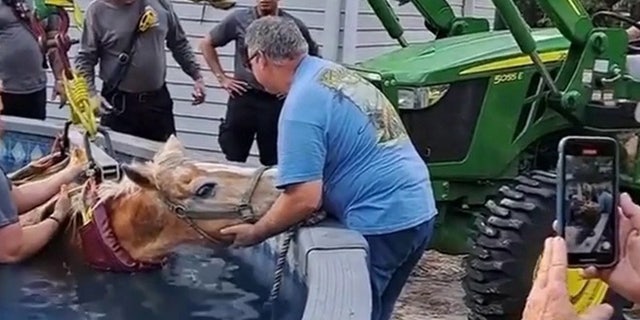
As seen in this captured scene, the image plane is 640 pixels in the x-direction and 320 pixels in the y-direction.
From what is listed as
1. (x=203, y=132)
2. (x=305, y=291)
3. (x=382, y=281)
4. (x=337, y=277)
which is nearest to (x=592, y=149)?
(x=337, y=277)

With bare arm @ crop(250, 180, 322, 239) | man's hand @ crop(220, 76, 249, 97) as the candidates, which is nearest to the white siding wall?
man's hand @ crop(220, 76, 249, 97)

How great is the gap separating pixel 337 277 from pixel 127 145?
103 inches

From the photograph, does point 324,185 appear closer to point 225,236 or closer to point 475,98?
point 225,236

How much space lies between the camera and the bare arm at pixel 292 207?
12.2ft

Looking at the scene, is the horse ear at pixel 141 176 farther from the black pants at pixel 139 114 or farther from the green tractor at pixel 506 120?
the black pants at pixel 139 114

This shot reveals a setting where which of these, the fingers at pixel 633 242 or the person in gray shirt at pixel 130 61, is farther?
the person in gray shirt at pixel 130 61

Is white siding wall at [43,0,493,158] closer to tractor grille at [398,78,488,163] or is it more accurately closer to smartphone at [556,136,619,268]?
tractor grille at [398,78,488,163]

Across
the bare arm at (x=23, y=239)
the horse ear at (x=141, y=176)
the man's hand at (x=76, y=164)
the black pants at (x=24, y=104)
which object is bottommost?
the black pants at (x=24, y=104)

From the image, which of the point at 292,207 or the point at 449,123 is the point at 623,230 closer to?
the point at 292,207

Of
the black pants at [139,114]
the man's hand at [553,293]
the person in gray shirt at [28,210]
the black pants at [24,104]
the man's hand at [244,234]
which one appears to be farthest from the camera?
the black pants at [24,104]

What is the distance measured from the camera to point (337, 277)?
3182 mm

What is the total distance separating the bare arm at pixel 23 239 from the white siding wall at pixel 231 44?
16.5 feet

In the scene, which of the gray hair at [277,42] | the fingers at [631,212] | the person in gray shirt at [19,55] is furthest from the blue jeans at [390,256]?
the person in gray shirt at [19,55]

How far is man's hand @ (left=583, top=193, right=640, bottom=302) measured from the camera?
2.13 m
